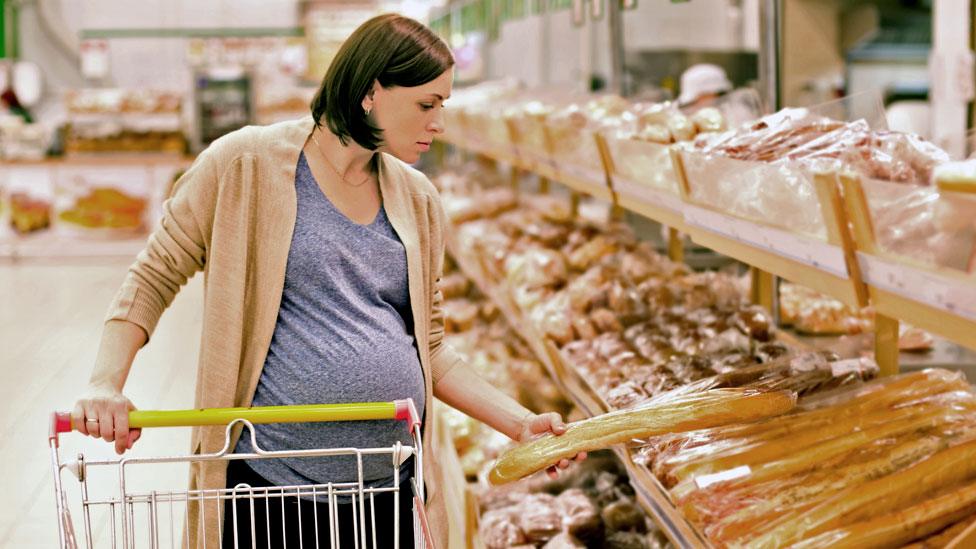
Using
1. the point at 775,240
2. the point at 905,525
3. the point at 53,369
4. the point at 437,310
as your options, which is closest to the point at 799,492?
the point at 905,525

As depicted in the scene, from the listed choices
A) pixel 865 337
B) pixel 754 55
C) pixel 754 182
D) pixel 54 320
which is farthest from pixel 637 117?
pixel 54 320

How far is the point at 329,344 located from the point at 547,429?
41 centimetres

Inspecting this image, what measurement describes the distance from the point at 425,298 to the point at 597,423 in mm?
435

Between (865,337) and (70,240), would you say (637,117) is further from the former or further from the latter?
(70,240)

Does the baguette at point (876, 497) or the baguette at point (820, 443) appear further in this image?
the baguette at point (820, 443)

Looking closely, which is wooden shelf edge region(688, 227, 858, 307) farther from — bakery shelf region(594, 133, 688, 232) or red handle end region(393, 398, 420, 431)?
red handle end region(393, 398, 420, 431)

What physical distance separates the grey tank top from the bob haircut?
0.14 meters

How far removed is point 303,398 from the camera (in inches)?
75.1

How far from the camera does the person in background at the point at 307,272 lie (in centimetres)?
187

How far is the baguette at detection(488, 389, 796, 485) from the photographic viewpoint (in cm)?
179

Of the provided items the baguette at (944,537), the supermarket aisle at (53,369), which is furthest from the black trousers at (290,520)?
the supermarket aisle at (53,369)

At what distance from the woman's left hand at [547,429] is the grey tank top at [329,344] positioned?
22 centimetres

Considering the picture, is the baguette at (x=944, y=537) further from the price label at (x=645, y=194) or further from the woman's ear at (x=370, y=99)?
the woman's ear at (x=370, y=99)

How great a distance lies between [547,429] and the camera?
188 cm
